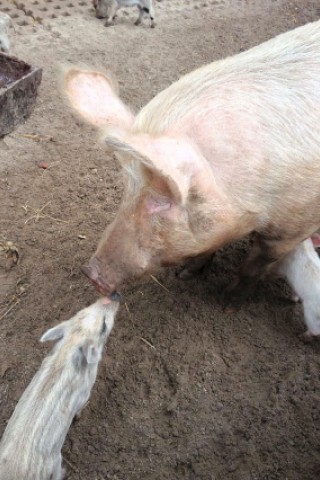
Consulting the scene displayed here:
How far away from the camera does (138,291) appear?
287cm

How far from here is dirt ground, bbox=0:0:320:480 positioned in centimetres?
228

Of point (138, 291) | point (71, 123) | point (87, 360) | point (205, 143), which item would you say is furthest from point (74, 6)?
point (87, 360)

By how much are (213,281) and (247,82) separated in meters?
1.31

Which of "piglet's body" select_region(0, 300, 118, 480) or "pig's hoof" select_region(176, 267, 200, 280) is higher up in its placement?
"piglet's body" select_region(0, 300, 118, 480)

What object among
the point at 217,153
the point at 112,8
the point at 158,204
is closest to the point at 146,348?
the point at 158,204

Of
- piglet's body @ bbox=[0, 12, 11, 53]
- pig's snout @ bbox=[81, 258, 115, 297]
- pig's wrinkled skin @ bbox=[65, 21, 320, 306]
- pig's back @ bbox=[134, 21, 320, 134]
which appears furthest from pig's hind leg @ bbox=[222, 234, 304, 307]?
piglet's body @ bbox=[0, 12, 11, 53]

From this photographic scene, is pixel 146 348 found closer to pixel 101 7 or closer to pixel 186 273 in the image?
pixel 186 273

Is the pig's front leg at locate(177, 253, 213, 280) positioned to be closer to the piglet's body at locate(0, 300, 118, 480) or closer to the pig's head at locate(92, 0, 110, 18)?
the piglet's body at locate(0, 300, 118, 480)

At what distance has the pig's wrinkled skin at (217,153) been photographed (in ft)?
6.16

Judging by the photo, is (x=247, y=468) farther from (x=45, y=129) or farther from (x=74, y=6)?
(x=74, y=6)

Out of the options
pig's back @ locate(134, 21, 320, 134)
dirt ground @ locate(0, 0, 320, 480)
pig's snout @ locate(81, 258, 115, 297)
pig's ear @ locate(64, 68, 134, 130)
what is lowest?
dirt ground @ locate(0, 0, 320, 480)

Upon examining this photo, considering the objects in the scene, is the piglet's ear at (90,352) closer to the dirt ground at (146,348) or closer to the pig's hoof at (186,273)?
the dirt ground at (146,348)

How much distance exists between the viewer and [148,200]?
1.86m

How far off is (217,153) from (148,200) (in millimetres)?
319
